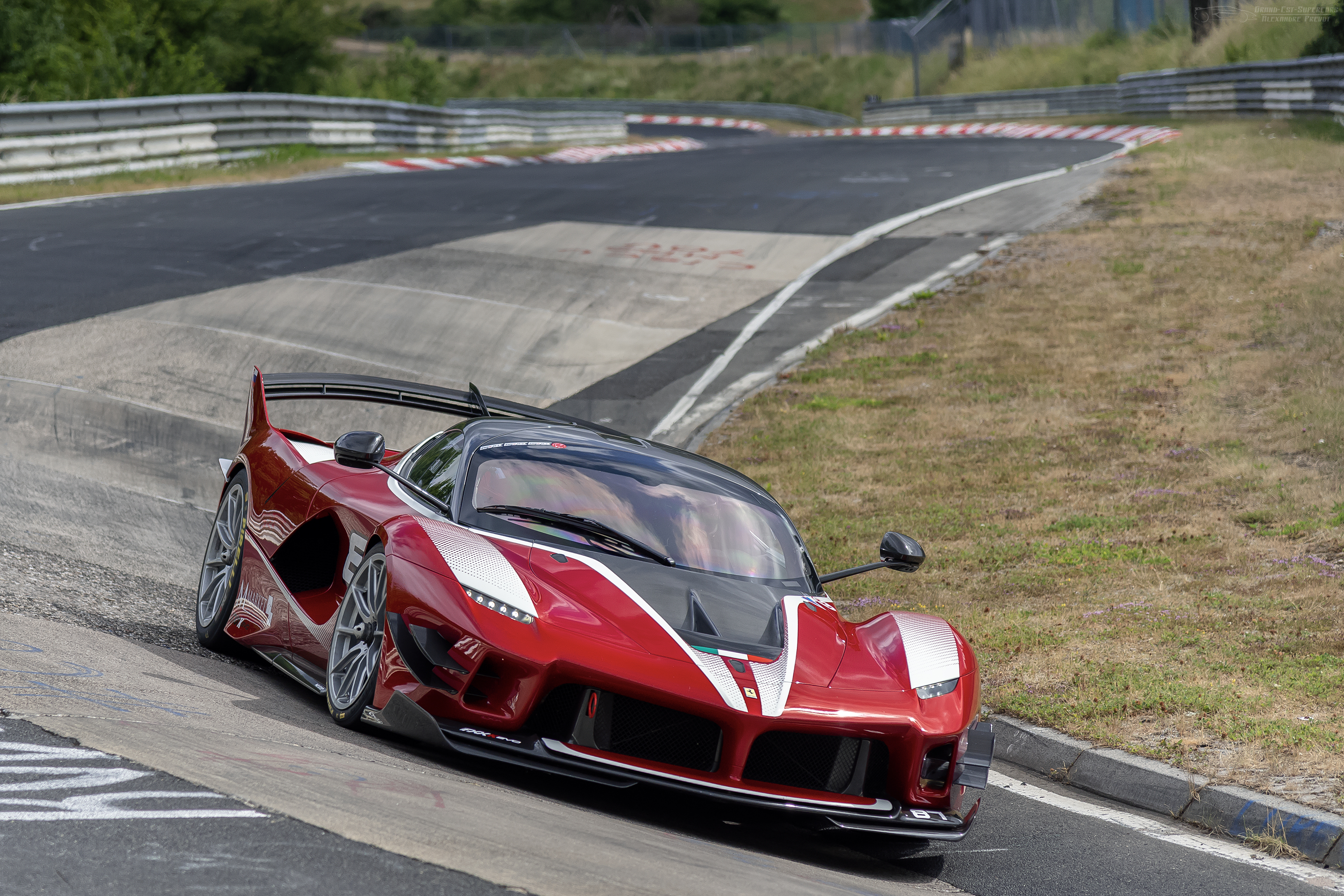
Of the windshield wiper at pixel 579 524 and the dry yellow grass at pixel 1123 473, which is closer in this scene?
the windshield wiper at pixel 579 524

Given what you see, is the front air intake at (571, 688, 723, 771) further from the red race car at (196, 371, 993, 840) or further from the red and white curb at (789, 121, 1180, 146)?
the red and white curb at (789, 121, 1180, 146)

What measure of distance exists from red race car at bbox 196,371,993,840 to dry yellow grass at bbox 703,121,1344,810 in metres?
1.56

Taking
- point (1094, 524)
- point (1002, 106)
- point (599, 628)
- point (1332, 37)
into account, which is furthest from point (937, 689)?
point (1002, 106)

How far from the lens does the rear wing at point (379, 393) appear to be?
7621 millimetres

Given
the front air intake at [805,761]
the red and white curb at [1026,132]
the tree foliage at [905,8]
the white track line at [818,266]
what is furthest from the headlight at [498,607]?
the tree foliage at [905,8]

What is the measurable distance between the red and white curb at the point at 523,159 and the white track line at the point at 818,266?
10.2 meters

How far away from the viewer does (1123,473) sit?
36.6 feet

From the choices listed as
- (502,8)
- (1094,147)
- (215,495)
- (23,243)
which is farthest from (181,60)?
(502,8)

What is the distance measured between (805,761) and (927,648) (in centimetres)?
92

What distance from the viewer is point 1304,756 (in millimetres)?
6156

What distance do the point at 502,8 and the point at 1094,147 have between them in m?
76.3

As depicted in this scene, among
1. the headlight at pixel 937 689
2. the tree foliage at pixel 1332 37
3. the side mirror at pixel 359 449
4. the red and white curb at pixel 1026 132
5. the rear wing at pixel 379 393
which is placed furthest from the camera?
the red and white curb at pixel 1026 132

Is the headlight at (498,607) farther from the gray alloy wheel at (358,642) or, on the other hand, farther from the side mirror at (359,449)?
the side mirror at (359,449)

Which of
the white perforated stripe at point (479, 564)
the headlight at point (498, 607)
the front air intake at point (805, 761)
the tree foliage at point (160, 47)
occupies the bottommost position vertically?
the front air intake at point (805, 761)
